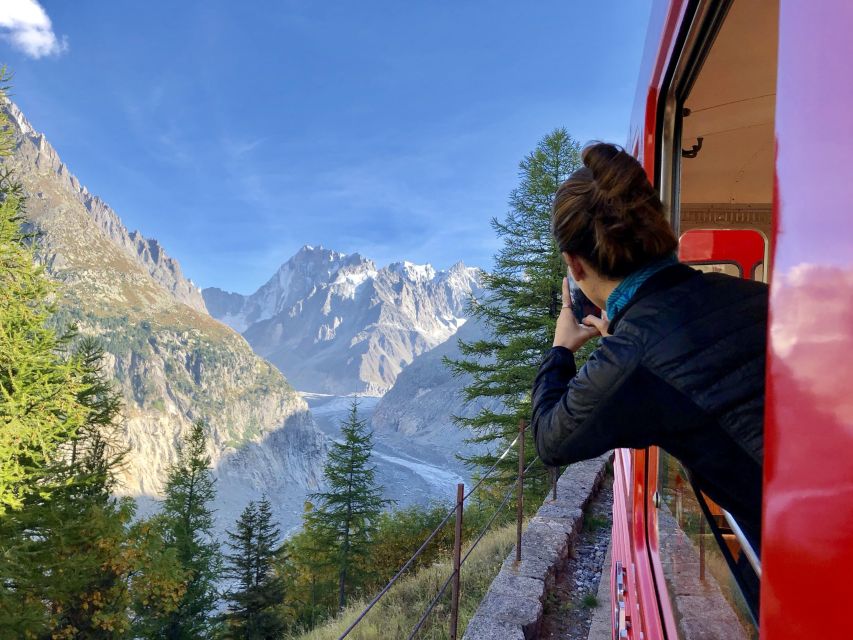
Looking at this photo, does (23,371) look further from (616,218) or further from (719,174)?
(616,218)

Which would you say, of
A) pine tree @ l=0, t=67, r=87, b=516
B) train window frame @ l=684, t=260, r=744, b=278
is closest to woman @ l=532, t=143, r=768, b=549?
train window frame @ l=684, t=260, r=744, b=278

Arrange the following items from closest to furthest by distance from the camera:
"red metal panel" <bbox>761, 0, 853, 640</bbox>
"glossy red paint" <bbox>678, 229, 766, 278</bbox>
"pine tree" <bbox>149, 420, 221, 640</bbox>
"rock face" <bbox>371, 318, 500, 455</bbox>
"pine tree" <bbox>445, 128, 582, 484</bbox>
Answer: "red metal panel" <bbox>761, 0, 853, 640</bbox>
"glossy red paint" <bbox>678, 229, 766, 278</bbox>
"pine tree" <bbox>445, 128, 582, 484</bbox>
"pine tree" <bbox>149, 420, 221, 640</bbox>
"rock face" <bbox>371, 318, 500, 455</bbox>

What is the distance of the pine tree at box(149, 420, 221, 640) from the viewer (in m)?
23.5

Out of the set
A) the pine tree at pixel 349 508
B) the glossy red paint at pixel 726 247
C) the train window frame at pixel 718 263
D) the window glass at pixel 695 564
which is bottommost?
the pine tree at pixel 349 508

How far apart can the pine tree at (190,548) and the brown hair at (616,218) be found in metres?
27.1

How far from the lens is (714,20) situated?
1.15 meters

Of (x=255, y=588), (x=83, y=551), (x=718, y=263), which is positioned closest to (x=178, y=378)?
(x=255, y=588)

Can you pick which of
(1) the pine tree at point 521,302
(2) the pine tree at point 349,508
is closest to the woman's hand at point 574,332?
(1) the pine tree at point 521,302

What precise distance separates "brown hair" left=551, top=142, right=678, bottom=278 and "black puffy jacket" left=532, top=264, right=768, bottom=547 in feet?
0.23

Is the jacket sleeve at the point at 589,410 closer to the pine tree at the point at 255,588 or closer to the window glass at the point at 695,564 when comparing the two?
the window glass at the point at 695,564

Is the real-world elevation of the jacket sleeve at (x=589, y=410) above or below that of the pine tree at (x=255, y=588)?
above

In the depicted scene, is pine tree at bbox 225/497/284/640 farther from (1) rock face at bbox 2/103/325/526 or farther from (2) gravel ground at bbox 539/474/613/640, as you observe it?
(1) rock face at bbox 2/103/325/526

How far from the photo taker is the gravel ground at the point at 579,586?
4328 mm

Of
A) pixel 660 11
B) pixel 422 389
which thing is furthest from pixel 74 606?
pixel 422 389
